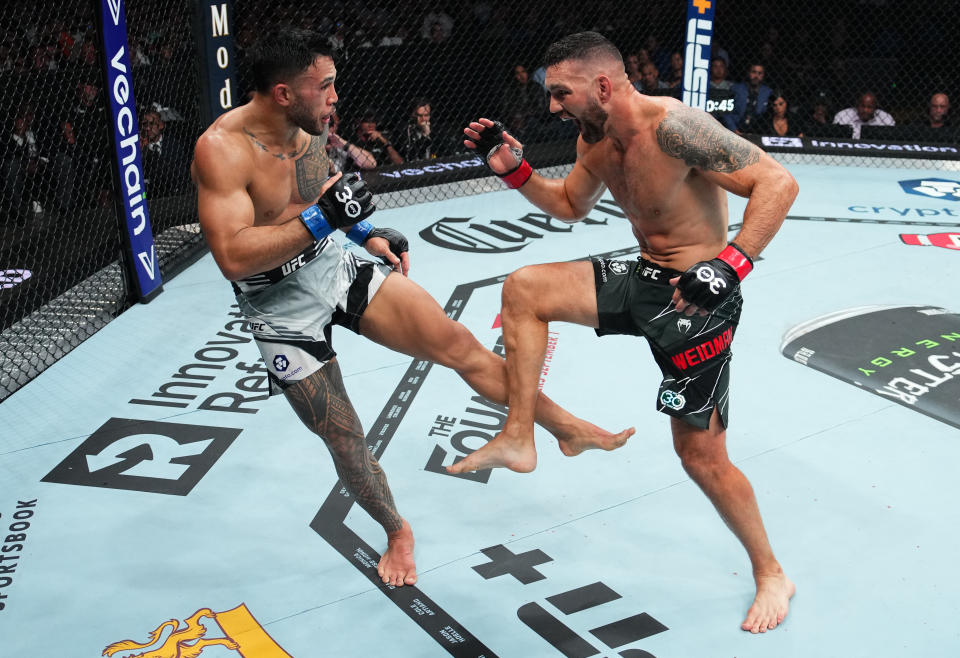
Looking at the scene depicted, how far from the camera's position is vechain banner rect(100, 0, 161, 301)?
14.1ft

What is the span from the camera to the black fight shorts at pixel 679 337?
7.57ft

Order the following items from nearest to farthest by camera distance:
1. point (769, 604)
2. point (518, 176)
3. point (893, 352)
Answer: point (769, 604) < point (518, 176) < point (893, 352)

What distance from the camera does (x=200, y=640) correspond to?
2.43 metres

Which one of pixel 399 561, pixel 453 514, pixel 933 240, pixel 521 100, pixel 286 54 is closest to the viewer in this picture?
pixel 286 54

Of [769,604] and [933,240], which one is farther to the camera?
[933,240]

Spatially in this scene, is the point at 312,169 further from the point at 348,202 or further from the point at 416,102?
the point at 416,102

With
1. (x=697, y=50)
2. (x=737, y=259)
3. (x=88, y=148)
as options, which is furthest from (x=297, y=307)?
(x=697, y=50)

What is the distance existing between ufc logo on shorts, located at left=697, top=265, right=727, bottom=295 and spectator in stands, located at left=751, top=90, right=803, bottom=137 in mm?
5613

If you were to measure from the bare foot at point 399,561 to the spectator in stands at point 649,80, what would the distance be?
5.09 metres

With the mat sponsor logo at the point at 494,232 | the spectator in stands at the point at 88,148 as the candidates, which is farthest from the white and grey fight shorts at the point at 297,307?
the spectator in stands at the point at 88,148

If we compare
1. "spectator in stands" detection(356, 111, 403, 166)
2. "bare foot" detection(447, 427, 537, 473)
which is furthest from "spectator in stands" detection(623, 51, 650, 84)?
"bare foot" detection(447, 427, 537, 473)

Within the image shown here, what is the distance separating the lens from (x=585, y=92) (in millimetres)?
2182

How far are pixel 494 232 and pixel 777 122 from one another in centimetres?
285

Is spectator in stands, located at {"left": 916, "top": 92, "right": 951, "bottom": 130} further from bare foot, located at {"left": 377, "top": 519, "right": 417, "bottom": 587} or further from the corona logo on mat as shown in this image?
the corona logo on mat
